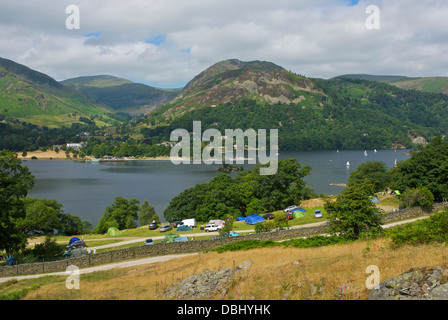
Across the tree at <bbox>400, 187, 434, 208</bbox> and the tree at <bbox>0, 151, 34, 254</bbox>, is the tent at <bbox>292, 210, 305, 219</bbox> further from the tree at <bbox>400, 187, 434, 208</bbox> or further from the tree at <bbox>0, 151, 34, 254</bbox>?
the tree at <bbox>0, 151, 34, 254</bbox>

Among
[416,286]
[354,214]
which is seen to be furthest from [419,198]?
[416,286]

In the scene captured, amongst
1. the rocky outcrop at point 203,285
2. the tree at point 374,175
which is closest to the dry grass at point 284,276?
the rocky outcrop at point 203,285

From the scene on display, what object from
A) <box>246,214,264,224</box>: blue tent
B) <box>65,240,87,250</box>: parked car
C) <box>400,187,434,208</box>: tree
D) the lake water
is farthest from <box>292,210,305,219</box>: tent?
the lake water

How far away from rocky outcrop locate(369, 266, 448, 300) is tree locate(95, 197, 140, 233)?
168 feet

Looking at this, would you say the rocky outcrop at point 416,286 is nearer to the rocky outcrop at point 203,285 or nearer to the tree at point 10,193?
the rocky outcrop at point 203,285

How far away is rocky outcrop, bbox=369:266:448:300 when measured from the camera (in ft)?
35.5

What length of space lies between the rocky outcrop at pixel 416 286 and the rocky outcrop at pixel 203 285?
687 centimetres

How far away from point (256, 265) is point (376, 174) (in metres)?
68.1

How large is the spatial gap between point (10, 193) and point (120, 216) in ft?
114

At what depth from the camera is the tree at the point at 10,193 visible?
28766 millimetres

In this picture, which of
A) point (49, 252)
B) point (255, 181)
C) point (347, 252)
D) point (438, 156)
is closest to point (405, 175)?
point (438, 156)

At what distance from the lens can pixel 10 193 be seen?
28969mm
